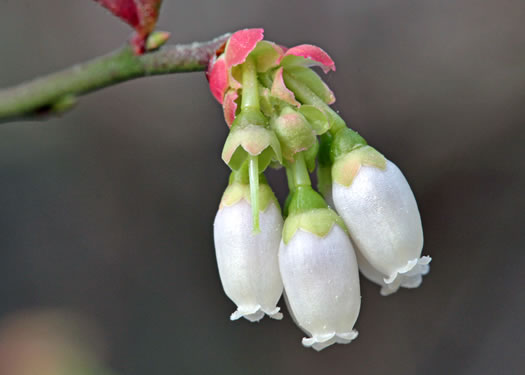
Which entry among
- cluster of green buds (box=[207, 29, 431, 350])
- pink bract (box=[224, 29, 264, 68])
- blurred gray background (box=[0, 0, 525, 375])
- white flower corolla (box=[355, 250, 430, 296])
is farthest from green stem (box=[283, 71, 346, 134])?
blurred gray background (box=[0, 0, 525, 375])

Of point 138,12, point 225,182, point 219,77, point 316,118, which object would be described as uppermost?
point 138,12

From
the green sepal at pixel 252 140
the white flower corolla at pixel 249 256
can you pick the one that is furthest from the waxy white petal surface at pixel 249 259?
the green sepal at pixel 252 140

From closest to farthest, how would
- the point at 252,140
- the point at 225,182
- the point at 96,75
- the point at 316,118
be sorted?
the point at 252,140, the point at 316,118, the point at 96,75, the point at 225,182

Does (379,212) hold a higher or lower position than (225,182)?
higher

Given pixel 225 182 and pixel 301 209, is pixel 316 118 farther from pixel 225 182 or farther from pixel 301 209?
pixel 225 182

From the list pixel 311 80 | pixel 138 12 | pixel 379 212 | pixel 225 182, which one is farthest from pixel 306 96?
pixel 225 182

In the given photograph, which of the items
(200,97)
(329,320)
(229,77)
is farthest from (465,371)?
(229,77)

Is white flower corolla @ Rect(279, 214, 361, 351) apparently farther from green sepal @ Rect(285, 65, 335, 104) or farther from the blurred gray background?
the blurred gray background
